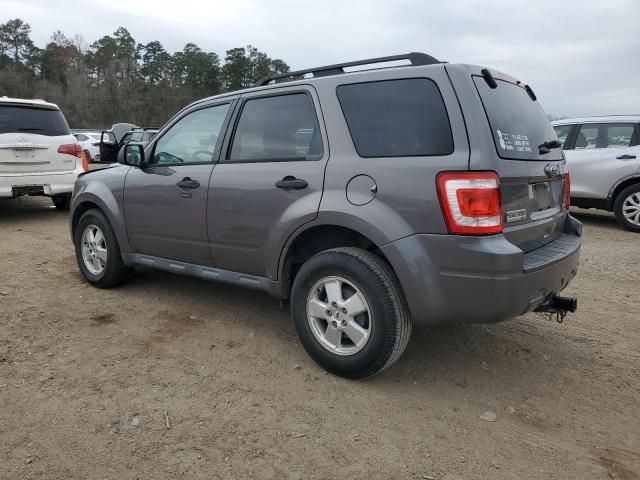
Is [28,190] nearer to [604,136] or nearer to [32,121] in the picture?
[32,121]

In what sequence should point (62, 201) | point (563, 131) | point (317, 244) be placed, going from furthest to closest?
point (62, 201) → point (563, 131) → point (317, 244)

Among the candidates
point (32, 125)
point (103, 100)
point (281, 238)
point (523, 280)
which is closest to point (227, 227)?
point (281, 238)

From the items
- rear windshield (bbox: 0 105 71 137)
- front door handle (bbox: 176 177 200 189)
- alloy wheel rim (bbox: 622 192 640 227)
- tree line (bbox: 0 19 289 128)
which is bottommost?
alloy wheel rim (bbox: 622 192 640 227)

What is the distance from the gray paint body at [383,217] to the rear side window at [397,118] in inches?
1.9

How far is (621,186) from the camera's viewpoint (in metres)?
8.09

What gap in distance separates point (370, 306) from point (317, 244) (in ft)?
2.31

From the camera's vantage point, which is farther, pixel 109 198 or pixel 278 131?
pixel 109 198

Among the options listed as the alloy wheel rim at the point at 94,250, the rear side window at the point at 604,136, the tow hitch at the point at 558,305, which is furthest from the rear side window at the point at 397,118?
the rear side window at the point at 604,136

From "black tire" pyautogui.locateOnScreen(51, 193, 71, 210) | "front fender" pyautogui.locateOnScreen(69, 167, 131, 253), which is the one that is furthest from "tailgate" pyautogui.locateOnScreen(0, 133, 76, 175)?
"front fender" pyautogui.locateOnScreen(69, 167, 131, 253)

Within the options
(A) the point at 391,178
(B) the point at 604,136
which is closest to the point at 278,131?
(A) the point at 391,178

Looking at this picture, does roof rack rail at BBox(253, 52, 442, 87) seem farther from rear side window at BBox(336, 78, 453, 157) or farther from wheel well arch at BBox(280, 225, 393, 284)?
wheel well arch at BBox(280, 225, 393, 284)

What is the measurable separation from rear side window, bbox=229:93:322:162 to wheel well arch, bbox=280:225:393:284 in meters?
0.48

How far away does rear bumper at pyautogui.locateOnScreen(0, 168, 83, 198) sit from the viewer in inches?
297

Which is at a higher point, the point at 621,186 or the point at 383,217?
the point at 383,217
